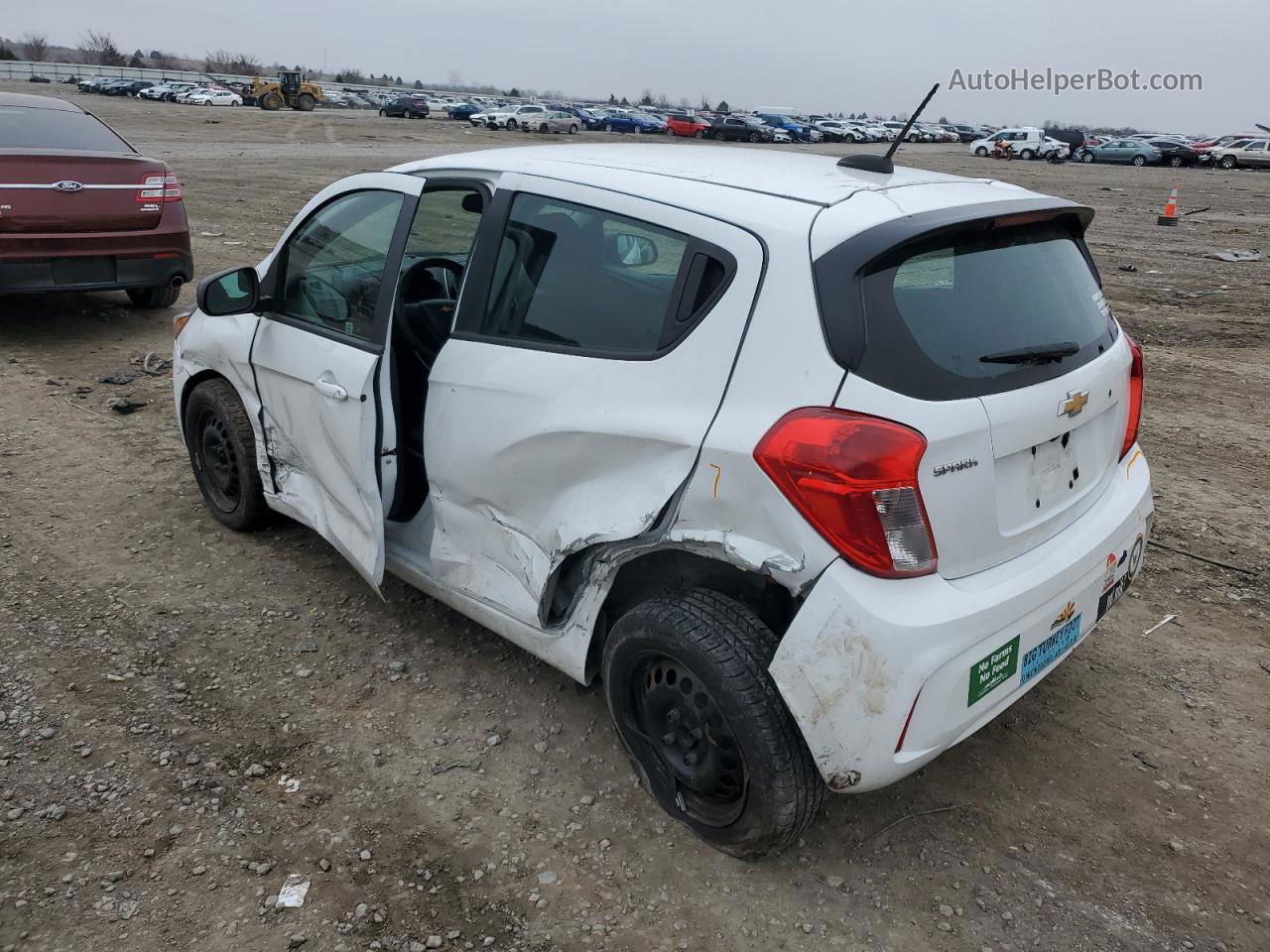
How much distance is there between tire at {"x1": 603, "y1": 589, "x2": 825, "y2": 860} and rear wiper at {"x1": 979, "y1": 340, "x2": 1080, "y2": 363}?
883 mm

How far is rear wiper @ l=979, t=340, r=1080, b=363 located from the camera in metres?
2.49

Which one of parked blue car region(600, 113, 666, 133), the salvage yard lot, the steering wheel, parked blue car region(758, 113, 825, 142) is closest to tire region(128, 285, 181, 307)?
the salvage yard lot

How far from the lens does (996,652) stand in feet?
7.89

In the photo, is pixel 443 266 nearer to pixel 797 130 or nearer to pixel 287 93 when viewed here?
pixel 797 130

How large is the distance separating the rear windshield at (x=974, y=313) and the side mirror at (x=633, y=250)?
633 mm

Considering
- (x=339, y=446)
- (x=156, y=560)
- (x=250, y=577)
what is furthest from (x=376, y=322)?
(x=156, y=560)

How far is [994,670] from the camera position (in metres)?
2.42

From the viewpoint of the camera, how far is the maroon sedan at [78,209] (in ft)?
21.7

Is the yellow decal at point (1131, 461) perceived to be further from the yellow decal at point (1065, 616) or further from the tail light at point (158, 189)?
the tail light at point (158, 189)

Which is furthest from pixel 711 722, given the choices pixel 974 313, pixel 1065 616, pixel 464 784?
pixel 974 313

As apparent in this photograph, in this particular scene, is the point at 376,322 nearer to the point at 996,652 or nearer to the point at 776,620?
the point at 776,620

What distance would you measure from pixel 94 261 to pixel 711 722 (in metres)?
6.32

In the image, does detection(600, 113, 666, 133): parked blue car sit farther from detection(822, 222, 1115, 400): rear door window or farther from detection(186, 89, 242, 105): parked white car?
detection(822, 222, 1115, 400): rear door window

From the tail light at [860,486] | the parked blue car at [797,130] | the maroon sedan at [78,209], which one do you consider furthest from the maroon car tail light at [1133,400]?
the parked blue car at [797,130]
